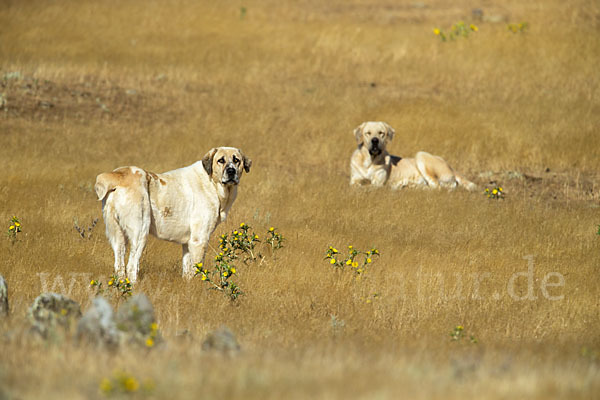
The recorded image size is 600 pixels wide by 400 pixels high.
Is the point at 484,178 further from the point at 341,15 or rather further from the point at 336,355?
the point at 341,15

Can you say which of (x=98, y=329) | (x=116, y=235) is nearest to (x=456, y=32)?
(x=116, y=235)

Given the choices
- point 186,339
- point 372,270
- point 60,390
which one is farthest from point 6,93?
point 60,390

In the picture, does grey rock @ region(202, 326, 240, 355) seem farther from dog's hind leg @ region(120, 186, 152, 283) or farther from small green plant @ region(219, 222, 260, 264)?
small green plant @ region(219, 222, 260, 264)

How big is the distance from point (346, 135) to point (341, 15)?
48.1 feet

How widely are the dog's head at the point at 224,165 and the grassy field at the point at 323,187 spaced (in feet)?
4.00

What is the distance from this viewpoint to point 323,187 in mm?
14672

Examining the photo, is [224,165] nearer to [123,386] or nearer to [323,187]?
[123,386]

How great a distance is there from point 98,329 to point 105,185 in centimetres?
300

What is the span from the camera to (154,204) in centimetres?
873

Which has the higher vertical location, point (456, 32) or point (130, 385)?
point (456, 32)

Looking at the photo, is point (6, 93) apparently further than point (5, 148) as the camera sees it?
Yes

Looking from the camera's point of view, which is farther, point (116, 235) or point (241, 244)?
point (241, 244)

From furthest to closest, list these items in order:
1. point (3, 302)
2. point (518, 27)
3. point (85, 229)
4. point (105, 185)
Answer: point (518, 27), point (85, 229), point (105, 185), point (3, 302)

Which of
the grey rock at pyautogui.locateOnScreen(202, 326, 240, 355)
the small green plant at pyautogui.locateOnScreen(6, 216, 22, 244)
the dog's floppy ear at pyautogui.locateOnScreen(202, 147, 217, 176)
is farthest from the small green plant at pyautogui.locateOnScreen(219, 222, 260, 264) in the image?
the grey rock at pyautogui.locateOnScreen(202, 326, 240, 355)
